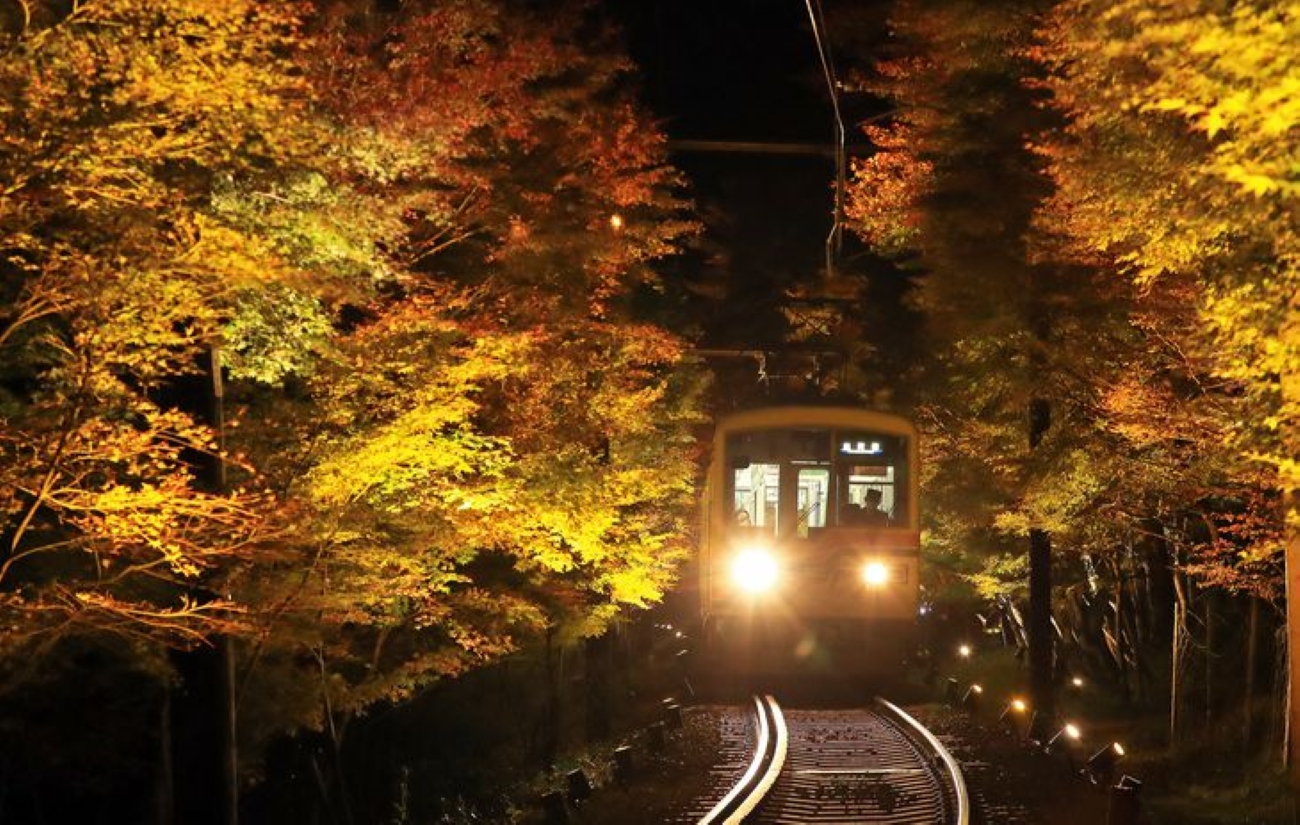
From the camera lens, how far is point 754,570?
682 inches

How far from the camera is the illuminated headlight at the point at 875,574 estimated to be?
56.5ft

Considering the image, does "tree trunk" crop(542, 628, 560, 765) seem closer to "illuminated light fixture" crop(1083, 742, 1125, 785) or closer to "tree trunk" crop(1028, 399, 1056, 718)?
"tree trunk" crop(1028, 399, 1056, 718)

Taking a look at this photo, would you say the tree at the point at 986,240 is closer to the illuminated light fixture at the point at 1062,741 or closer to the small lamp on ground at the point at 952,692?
the illuminated light fixture at the point at 1062,741

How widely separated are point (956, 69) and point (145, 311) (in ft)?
39.8

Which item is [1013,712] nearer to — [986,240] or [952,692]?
[952,692]

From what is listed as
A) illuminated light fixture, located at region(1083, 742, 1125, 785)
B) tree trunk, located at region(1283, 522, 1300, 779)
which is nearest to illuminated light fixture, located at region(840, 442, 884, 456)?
illuminated light fixture, located at region(1083, 742, 1125, 785)

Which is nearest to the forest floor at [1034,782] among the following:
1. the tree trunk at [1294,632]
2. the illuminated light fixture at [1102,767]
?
the illuminated light fixture at [1102,767]

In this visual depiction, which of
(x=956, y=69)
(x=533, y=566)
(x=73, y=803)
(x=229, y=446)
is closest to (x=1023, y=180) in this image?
(x=956, y=69)

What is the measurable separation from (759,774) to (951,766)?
1899 mm

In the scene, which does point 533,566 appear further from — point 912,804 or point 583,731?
point 583,731

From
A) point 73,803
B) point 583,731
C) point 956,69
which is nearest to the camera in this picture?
point 73,803

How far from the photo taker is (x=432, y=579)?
38.3 ft

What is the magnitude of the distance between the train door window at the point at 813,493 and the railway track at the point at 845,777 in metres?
2.69

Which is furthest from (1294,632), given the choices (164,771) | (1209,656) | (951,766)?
(164,771)
